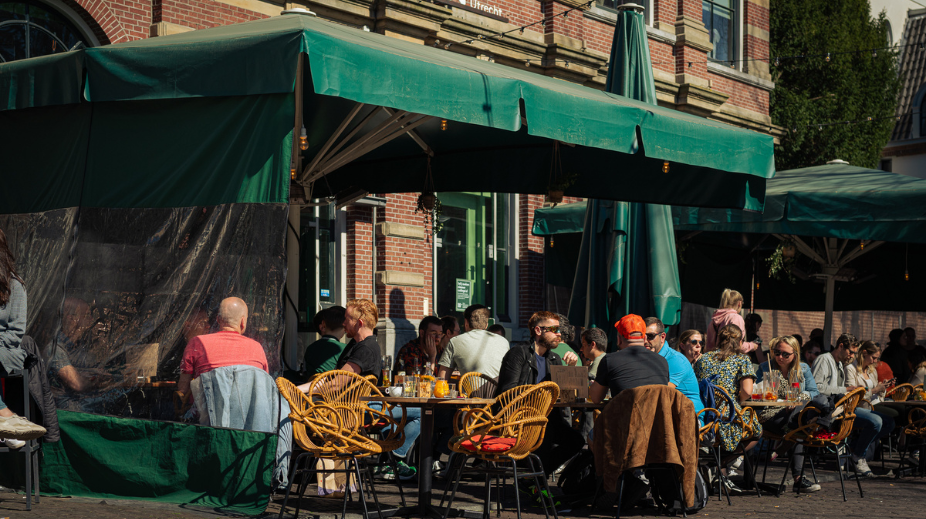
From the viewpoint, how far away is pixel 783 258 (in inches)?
561

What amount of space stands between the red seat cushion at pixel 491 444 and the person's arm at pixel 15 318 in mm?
3023

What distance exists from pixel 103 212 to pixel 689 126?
4.46 meters

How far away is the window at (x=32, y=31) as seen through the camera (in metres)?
11.1

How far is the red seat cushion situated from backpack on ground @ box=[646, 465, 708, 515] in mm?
1130

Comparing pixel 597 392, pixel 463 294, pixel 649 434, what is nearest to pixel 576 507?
pixel 597 392

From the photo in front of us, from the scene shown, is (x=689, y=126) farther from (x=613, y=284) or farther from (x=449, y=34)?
(x=449, y=34)

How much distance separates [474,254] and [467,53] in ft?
9.90

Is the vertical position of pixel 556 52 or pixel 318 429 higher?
pixel 556 52

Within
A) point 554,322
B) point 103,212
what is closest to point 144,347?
point 103,212

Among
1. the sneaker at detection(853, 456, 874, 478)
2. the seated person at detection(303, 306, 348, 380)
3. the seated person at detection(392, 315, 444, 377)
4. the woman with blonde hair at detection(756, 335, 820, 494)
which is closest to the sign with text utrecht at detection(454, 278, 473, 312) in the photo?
the seated person at detection(392, 315, 444, 377)

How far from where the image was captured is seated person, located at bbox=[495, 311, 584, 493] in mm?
7828

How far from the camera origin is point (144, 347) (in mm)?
6887

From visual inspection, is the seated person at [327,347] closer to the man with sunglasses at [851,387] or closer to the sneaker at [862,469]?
the man with sunglasses at [851,387]

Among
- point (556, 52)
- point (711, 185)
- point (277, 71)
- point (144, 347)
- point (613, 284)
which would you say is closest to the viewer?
point (277, 71)
